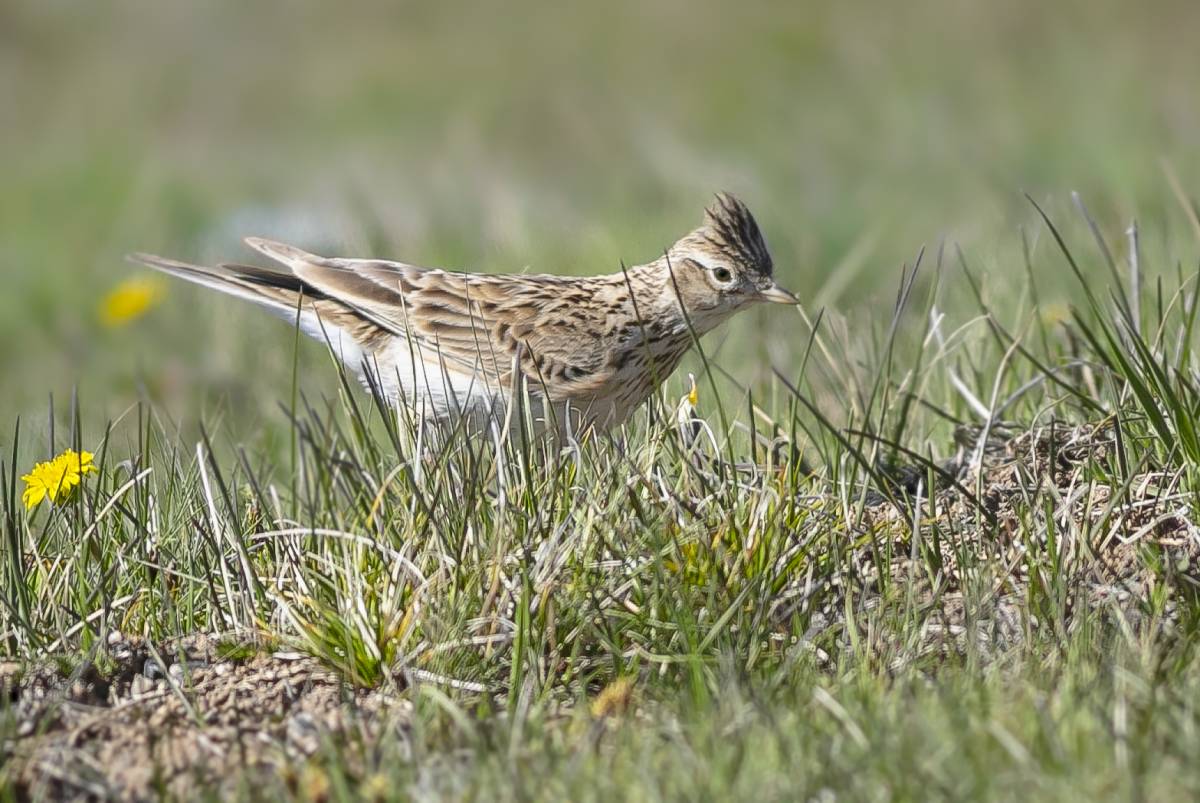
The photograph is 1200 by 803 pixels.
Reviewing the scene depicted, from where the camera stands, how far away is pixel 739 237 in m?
5.96

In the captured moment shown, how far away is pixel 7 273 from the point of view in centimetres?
1381

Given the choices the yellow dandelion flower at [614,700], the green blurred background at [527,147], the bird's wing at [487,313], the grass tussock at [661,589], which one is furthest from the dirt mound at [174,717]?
the bird's wing at [487,313]

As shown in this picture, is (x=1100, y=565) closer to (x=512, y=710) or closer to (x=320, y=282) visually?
(x=512, y=710)

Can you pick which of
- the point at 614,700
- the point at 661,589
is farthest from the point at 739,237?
the point at 614,700

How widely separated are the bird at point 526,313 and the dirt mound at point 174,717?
4.75 feet

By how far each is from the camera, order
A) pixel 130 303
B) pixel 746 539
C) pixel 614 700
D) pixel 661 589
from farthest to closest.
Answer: pixel 130 303 → pixel 746 539 → pixel 661 589 → pixel 614 700

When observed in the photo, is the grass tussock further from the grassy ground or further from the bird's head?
the bird's head


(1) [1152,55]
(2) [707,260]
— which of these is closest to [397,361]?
(2) [707,260]

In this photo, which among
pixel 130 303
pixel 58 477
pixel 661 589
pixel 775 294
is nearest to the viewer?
pixel 661 589

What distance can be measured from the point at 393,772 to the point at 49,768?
0.76 m

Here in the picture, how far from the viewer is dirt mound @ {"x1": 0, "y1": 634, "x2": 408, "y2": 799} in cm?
360

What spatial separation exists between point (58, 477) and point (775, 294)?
2621 millimetres

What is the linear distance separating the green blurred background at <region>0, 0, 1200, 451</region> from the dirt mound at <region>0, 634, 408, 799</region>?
1.05 meters

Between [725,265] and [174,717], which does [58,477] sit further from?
[725,265]
